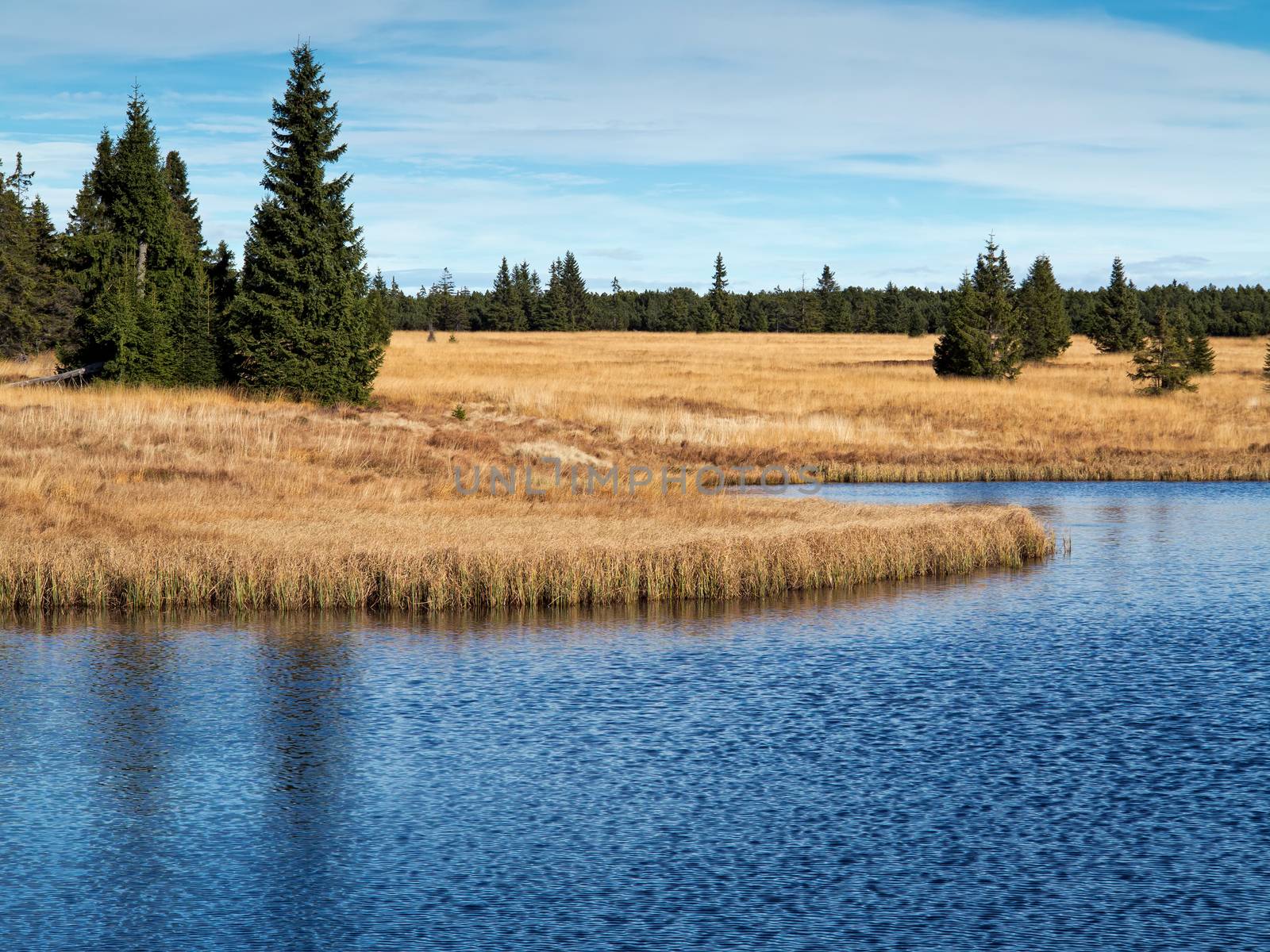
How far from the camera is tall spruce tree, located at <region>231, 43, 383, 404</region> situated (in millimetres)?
47562

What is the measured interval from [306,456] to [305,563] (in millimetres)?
15607

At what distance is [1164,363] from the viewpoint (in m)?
70.2

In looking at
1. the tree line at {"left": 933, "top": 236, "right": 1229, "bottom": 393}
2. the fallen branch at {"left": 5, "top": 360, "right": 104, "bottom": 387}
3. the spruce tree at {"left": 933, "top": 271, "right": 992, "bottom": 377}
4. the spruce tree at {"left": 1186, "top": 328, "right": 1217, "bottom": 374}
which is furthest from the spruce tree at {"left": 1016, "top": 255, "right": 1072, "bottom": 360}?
the fallen branch at {"left": 5, "top": 360, "right": 104, "bottom": 387}

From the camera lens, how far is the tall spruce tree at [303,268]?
156 ft

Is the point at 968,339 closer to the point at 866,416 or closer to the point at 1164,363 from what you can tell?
the point at 1164,363

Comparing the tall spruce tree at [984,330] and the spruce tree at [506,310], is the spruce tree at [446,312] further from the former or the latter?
the tall spruce tree at [984,330]

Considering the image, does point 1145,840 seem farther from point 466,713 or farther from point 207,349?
point 207,349

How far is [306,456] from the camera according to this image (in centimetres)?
4003

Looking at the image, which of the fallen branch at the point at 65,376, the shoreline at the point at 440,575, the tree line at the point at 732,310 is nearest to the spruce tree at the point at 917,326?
the tree line at the point at 732,310

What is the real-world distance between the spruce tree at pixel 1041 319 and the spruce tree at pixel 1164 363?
19049mm

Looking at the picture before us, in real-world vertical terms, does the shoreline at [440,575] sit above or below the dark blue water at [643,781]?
above

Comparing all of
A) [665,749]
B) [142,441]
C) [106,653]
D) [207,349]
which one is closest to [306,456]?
[142,441]

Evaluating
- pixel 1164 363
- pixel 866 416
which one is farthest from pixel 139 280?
pixel 1164 363

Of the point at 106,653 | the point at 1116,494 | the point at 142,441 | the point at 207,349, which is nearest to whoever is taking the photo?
the point at 106,653
